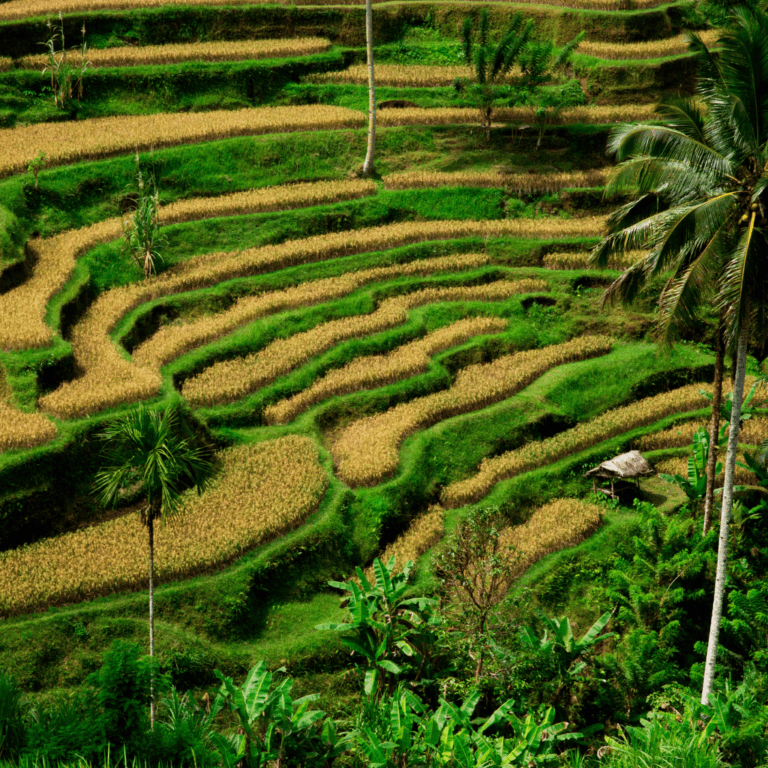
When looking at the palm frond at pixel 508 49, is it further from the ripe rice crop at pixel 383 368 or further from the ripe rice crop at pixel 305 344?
the ripe rice crop at pixel 383 368

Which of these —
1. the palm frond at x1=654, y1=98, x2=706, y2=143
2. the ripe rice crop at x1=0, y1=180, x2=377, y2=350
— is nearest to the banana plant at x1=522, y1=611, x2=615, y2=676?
the palm frond at x1=654, y1=98, x2=706, y2=143

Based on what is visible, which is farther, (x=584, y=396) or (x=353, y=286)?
(x=353, y=286)

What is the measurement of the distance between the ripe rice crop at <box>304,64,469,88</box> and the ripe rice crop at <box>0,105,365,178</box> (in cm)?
282

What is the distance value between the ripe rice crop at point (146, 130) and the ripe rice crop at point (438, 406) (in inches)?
562

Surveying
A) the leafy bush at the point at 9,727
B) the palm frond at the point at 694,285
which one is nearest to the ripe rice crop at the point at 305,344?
the leafy bush at the point at 9,727

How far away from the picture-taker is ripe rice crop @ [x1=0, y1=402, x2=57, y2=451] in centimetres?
1881

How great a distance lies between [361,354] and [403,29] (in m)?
24.7

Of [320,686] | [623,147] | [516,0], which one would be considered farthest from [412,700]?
[516,0]

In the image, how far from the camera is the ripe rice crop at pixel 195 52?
36.2 meters

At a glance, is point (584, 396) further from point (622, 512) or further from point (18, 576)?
point (18, 576)

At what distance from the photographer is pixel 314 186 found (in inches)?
1240

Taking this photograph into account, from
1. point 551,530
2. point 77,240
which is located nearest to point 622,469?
point 551,530

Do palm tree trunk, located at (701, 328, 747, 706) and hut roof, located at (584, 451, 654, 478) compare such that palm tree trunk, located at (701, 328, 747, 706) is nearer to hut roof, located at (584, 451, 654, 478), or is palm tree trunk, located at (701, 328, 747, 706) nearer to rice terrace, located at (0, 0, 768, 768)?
rice terrace, located at (0, 0, 768, 768)

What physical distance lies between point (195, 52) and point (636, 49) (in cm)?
1939
